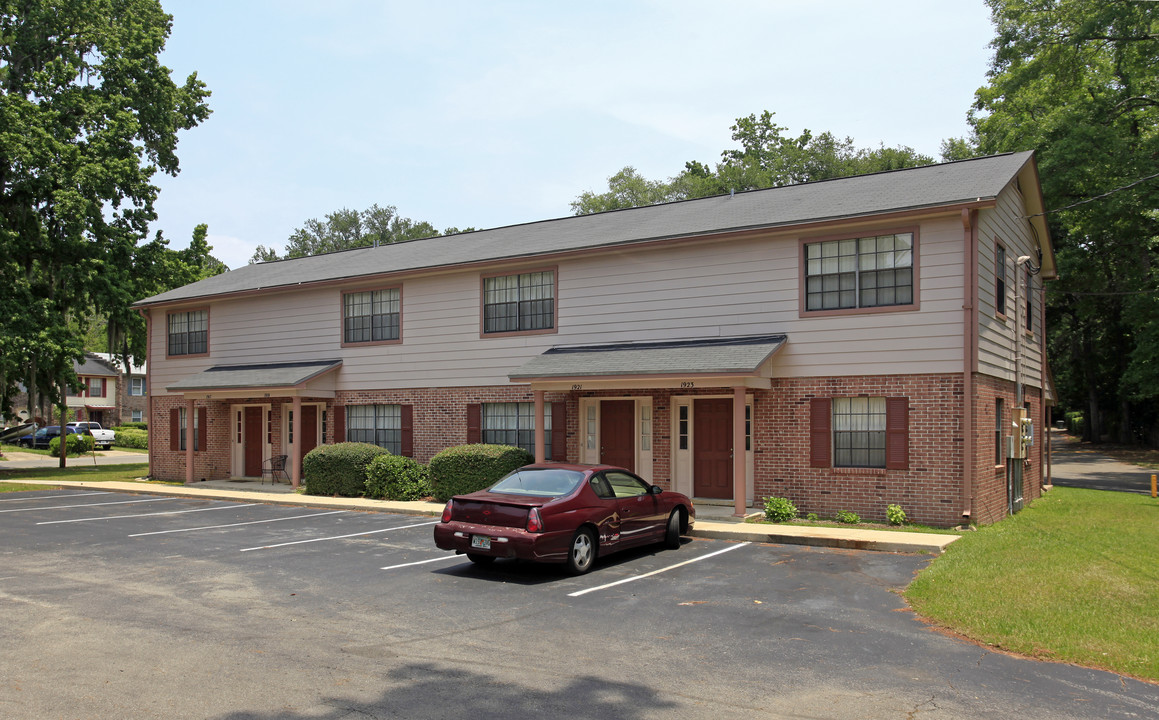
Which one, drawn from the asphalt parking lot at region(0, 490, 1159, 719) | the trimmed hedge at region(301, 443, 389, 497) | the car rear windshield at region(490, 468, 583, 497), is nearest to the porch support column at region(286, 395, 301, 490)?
the trimmed hedge at region(301, 443, 389, 497)

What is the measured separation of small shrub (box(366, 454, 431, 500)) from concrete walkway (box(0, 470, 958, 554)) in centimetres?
42

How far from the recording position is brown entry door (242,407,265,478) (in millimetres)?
24828

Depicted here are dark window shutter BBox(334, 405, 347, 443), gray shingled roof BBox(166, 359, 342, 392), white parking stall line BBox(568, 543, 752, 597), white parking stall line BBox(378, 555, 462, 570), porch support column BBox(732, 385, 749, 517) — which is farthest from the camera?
dark window shutter BBox(334, 405, 347, 443)

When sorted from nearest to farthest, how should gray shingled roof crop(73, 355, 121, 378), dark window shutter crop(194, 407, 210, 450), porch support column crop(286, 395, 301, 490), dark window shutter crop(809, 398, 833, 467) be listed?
dark window shutter crop(809, 398, 833, 467) → porch support column crop(286, 395, 301, 490) → dark window shutter crop(194, 407, 210, 450) → gray shingled roof crop(73, 355, 121, 378)

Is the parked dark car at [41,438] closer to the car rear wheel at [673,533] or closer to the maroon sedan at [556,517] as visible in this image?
the maroon sedan at [556,517]

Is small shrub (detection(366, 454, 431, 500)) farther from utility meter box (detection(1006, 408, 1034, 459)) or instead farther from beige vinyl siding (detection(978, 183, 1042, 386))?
utility meter box (detection(1006, 408, 1034, 459))

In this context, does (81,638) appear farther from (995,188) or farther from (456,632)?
(995,188)

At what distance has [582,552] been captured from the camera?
35.5 feet

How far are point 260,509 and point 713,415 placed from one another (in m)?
10.2

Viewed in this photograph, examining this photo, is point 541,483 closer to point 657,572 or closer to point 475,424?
point 657,572

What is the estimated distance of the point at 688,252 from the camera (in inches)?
688

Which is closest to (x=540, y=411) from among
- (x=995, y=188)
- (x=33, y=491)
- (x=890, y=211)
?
(x=890, y=211)

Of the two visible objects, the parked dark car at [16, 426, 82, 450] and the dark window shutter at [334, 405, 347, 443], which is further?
the parked dark car at [16, 426, 82, 450]

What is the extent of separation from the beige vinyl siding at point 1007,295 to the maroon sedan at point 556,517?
23.2 ft
